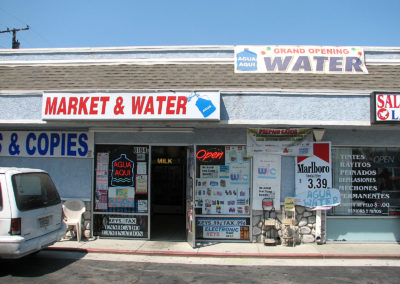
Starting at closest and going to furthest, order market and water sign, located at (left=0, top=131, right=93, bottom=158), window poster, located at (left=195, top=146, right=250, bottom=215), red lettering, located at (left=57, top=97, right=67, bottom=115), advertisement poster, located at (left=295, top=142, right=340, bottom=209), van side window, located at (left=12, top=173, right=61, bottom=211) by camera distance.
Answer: van side window, located at (left=12, top=173, right=61, bottom=211), red lettering, located at (left=57, top=97, right=67, bottom=115), advertisement poster, located at (left=295, top=142, right=340, bottom=209), window poster, located at (left=195, top=146, right=250, bottom=215), market and water sign, located at (left=0, top=131, right=93, bottom=158)

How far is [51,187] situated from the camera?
23.8ft

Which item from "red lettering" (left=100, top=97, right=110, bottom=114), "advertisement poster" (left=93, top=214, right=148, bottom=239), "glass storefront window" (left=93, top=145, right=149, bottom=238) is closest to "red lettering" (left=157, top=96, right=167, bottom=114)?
"red lettering" (left=100, top=97, right=110, bottom=114)

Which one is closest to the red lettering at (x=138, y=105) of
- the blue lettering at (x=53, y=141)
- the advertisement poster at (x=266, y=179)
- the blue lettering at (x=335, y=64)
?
the blue lettering at (x=53, y=141)

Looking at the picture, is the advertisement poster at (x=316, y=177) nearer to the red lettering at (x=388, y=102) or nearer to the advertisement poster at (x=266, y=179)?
the advertisement poster at (x=266, y=179)

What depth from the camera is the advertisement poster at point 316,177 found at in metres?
8.75

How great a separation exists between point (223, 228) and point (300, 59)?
197 inches

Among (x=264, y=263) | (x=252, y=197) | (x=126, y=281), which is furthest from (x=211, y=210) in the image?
(x=126, y=281)

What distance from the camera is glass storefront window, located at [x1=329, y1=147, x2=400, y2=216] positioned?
29.6 feet

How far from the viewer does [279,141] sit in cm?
885

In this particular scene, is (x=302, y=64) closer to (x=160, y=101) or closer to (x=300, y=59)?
(x=300, y=59)

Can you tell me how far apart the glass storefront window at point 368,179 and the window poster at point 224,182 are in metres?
2.42

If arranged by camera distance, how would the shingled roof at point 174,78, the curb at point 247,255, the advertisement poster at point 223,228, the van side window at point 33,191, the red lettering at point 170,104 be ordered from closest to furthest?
the van side window at point 33,191 → the curb at point 247,255 → the red lettering at point 170,104 → the shingled roof at point 174,78 → the advertisement poster at point 223,228

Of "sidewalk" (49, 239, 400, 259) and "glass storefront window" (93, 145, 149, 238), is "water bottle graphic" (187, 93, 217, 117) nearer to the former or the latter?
"glass storefront window" (93, 145, 149, 238)

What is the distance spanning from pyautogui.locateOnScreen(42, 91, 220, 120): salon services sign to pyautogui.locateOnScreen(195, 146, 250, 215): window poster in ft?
4.77
